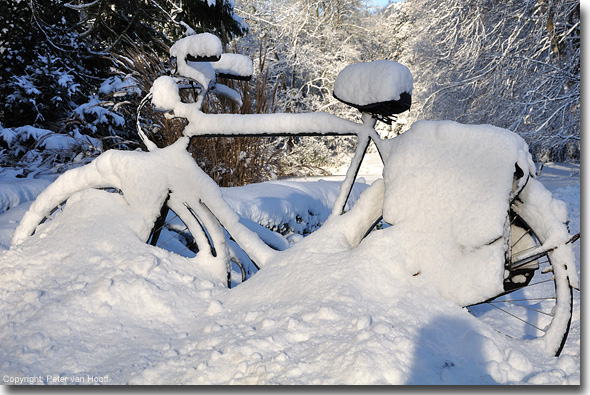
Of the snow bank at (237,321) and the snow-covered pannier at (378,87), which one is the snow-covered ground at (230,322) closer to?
the snow bank at (237,321)

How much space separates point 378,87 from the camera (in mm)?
1885

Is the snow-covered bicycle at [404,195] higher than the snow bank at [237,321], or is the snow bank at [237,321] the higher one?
the snow-covered bicycle at [404,195]

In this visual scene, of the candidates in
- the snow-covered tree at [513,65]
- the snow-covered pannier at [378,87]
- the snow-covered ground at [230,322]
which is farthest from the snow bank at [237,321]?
the snow-covered tree at [513,65]

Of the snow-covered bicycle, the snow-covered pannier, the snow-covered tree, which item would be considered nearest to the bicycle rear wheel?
the snow-covered bicycle

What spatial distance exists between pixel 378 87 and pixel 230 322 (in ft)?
3.56

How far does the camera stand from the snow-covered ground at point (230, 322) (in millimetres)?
1363

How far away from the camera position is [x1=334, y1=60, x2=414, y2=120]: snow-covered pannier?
73.5 inches

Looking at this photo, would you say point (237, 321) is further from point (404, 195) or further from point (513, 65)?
point (513, 65)

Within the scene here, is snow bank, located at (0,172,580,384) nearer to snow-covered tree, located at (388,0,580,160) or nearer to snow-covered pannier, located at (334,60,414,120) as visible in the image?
snow-covered pannier, located at (334,60,414,120)

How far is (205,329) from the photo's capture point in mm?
1695

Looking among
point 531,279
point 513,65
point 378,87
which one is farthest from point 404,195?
point 513,65

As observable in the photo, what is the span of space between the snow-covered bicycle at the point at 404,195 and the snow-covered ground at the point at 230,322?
0.10 metres

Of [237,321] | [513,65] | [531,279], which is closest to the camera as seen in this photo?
[237,321]

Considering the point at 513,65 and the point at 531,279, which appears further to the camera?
the point at 513,65
